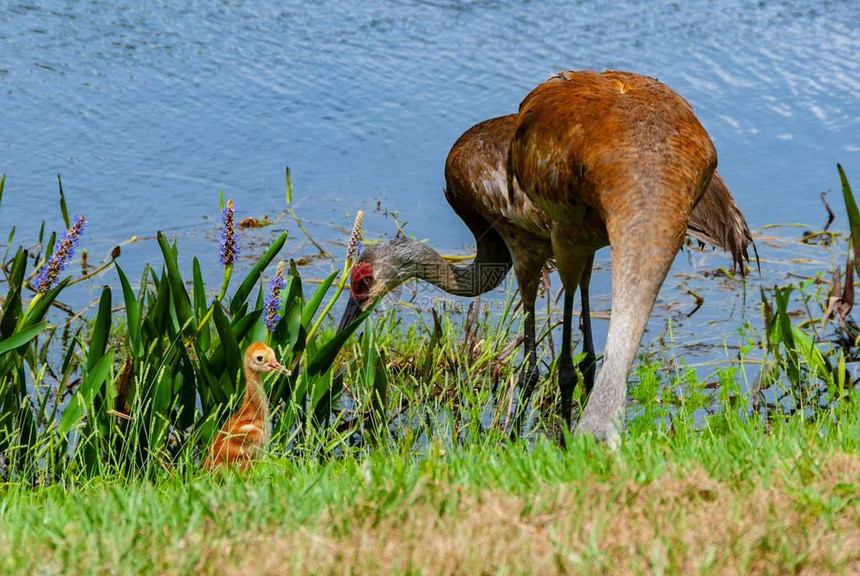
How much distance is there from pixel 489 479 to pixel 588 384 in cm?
260

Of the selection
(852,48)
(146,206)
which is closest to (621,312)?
(146,206)

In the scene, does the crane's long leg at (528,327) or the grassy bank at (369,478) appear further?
the crane's long leg at (528,327)

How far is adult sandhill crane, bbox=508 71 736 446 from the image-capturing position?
3.24 metres

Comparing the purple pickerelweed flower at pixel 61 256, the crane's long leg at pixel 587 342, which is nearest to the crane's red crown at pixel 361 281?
the crane's long leg at pixel 587 342

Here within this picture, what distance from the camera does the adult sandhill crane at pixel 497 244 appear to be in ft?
16.0

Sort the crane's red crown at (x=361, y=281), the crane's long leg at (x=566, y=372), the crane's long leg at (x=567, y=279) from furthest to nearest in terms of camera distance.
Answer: the crane's red crown at (x=361, y=281) → the crane's long leg at (x=566, y=372) → the crane's long leg at (x=567, y=279)

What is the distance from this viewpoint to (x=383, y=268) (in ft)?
18.9

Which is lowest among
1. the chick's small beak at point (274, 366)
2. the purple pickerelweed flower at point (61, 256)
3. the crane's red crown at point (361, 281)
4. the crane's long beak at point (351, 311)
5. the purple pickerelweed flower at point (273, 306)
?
the crane's long beak at point (351, 311)

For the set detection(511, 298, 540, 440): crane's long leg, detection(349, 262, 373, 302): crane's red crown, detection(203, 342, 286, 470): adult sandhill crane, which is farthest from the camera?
detection(349, 262, 373, 302): crane's red crown

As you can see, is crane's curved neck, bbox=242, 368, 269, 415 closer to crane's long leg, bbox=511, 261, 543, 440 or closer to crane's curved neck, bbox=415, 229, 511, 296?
crane's long leg, bbox=511, 261, 543, 440

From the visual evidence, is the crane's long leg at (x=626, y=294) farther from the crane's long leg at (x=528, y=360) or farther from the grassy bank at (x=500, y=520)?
the crane's long leg at (x=528, y=360)

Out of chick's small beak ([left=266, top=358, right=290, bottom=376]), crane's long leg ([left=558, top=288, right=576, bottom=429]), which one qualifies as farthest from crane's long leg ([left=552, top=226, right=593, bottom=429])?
chick's small beak ([left=266, top=358, right=290, bottom=376])

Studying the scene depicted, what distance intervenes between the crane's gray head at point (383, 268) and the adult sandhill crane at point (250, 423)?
1912mm

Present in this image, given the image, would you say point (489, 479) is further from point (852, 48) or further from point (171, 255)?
point (852, 48)
